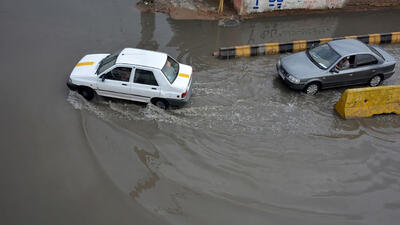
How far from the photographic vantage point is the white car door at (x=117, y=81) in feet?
30.1

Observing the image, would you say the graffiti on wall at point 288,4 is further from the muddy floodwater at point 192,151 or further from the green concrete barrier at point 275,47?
the muddy floodwater at point 192,151

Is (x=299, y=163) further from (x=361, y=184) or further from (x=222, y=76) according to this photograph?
(x=222, y=76)

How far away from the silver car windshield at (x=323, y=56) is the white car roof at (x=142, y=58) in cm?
519

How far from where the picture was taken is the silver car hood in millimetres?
10430

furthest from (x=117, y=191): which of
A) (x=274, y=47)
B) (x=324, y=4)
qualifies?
(x=324, y=4)

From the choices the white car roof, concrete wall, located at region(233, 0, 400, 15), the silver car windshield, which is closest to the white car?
the white car roof

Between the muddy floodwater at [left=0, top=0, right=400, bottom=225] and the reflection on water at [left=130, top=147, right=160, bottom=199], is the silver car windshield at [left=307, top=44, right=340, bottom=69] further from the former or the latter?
the reflection on water at [left=130, top=147, right=160, bottom=199]

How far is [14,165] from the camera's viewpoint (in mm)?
7664

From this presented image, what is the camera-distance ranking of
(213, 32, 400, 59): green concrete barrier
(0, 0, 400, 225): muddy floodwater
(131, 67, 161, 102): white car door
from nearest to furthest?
(0, 0, 400, 225): muddy floodwater, (131, 67, 161, 102): white car door, (213, 32, 400, 59): green concrete barrier

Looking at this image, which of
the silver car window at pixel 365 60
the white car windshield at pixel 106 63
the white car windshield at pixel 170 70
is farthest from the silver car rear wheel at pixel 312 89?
the white car windshield at pixel 106 63

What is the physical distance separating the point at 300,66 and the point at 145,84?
17.4ft

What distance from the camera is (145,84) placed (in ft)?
A: 30.4

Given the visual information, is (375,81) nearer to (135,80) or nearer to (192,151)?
(192,151)

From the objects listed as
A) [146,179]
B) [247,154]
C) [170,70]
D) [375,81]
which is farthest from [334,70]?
[146,179]
